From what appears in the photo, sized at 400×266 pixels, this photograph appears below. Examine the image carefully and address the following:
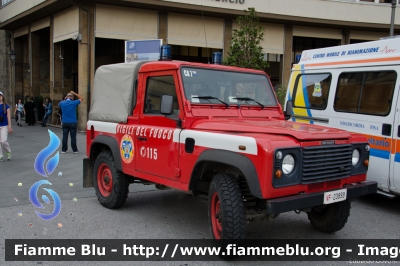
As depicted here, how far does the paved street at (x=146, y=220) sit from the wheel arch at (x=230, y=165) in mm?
902

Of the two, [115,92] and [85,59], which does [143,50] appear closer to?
[115,92]

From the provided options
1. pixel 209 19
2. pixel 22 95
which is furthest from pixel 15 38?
pixel 209 19

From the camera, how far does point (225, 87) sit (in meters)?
5.25

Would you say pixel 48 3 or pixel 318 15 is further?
pixel 318 15

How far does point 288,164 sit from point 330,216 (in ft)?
5.20

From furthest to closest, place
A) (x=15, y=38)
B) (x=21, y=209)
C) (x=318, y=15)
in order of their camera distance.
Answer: (x=15, y=38) → (x=318, y=15) → (x=21, y=209)

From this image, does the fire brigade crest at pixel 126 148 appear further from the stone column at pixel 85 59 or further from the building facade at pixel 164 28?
the stone column at pixel 85 59

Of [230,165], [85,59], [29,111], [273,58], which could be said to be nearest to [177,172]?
[230,165]

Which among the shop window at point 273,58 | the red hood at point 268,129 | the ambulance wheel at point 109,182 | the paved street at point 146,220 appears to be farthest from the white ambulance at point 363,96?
the shop window at point 273,58

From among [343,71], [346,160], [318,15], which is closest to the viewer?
[346,160]

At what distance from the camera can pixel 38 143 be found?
45.2ft

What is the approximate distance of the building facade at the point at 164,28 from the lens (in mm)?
16891

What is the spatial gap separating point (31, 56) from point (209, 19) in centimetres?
1135

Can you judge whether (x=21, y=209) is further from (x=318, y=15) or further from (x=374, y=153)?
(x=318, y=15)
